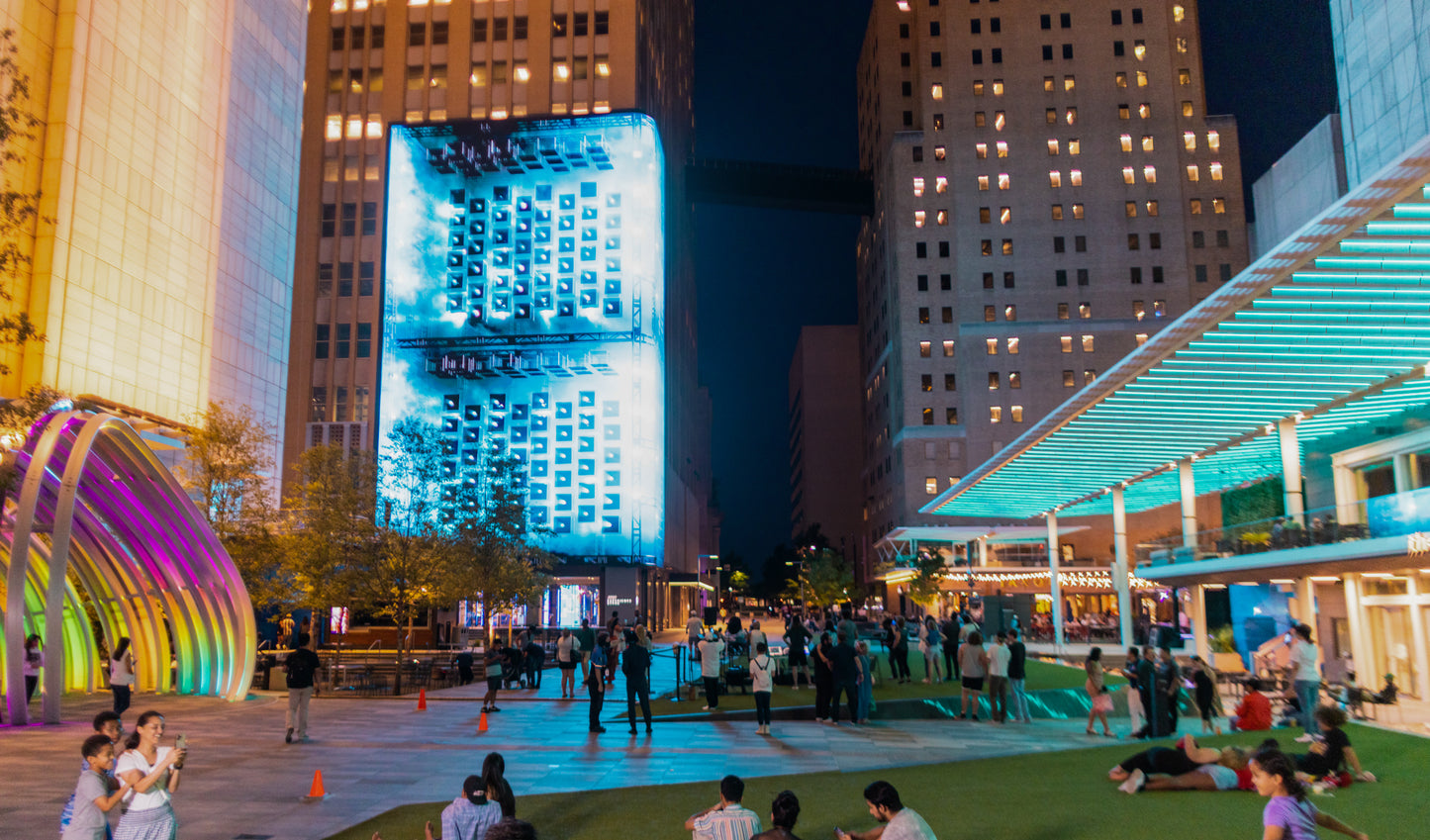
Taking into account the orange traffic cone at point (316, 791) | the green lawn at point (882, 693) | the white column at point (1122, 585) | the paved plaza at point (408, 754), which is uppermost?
the white column at point (1122, 585)

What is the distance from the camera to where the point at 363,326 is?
62969 mm

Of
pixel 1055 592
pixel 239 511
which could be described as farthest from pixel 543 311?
pixel 1055 592

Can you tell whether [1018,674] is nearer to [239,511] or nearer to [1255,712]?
[1255,712]

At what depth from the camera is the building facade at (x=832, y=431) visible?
528 feet

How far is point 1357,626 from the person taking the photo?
79.7ft

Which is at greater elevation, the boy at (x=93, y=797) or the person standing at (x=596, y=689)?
the boy at (x=93, y=797)

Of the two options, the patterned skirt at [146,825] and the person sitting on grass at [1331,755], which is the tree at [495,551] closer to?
the patterned skirt at [146,825]

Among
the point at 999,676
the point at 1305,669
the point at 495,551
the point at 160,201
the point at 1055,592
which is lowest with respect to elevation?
the point at 999,676

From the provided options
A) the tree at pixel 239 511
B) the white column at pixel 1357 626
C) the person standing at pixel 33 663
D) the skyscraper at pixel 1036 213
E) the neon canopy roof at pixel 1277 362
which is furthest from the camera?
the skyscraper at pixel 1036 213

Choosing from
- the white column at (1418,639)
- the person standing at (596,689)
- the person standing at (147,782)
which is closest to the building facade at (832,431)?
the white column at (1418,639)

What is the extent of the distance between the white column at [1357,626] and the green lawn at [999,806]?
40.9 feet

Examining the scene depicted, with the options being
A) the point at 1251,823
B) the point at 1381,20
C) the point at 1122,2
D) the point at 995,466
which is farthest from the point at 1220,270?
the point at 1251,823

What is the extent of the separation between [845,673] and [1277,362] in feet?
39.0

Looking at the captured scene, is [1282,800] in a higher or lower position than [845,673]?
higher
